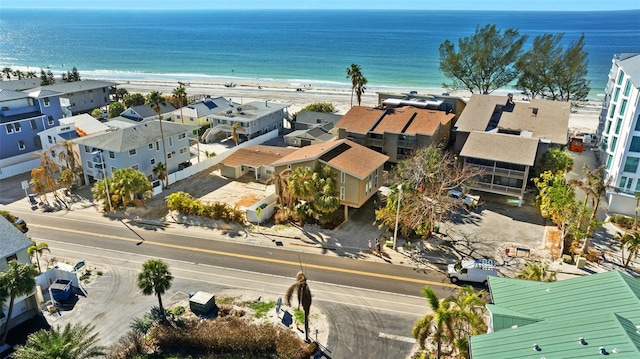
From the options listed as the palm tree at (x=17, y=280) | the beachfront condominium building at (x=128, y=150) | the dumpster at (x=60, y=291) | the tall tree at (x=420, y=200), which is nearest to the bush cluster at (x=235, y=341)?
the palm tree at (x=17, y=280)

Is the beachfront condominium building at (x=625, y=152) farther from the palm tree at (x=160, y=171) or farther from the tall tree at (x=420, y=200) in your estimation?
the palm tree at (x=160, y=171)

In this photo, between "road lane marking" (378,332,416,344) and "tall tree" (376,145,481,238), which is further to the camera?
"tall tree" (376,145,481,238)

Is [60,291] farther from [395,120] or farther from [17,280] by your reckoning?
[395,120]

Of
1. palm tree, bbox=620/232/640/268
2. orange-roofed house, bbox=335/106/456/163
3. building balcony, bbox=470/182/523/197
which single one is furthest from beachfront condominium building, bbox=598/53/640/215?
orange-roofed house, bbox=335/106/456/163

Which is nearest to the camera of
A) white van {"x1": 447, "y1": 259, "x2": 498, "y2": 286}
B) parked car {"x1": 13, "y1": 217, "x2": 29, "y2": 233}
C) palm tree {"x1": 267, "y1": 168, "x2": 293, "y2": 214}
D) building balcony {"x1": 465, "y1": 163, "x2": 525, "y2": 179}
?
white van {"x1": 447, "y1": 259, "x2": 498, "y2": 286}

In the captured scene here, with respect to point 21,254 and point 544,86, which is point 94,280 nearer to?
point 21,254

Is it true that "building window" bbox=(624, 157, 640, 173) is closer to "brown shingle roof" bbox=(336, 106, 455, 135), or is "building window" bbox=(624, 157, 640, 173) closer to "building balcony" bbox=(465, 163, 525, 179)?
"building balcony" bbox=(465, 163, 525, 179)

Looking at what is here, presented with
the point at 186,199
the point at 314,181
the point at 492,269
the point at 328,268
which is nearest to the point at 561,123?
the point at 492,269

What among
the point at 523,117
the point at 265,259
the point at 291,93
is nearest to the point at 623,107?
the point at 523,117
